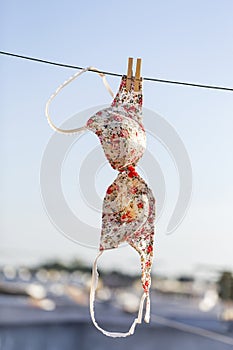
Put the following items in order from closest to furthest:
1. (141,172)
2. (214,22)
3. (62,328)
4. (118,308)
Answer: (141,172) < (214,22) < (118,308) < (62,328)

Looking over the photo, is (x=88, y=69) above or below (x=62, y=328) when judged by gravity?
above

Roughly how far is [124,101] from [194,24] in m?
1.22

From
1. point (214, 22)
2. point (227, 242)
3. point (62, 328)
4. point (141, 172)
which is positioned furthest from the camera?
point (62, 328)

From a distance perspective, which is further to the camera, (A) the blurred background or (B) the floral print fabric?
(A) the blurred background

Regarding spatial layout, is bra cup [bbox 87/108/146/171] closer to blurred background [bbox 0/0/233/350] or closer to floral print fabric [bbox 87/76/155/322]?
floral print fabric [bbox 87/76/155/322]

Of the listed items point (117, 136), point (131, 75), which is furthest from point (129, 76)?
point (117, 136)

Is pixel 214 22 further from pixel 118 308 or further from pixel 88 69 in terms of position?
pixel 118 308

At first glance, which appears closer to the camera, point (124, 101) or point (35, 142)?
point (124, 101)

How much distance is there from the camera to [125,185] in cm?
177

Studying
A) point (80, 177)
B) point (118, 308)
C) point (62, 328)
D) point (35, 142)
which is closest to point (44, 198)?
point (80, 177)

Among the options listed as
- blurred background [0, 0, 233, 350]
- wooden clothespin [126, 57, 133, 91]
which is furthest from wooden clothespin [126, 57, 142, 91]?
blurred background [0, 0, 233, 350]

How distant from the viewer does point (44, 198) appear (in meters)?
1.83

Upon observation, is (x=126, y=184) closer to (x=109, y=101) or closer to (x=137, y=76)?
(x=137, y=76)

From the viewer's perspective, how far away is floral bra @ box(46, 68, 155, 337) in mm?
1736
